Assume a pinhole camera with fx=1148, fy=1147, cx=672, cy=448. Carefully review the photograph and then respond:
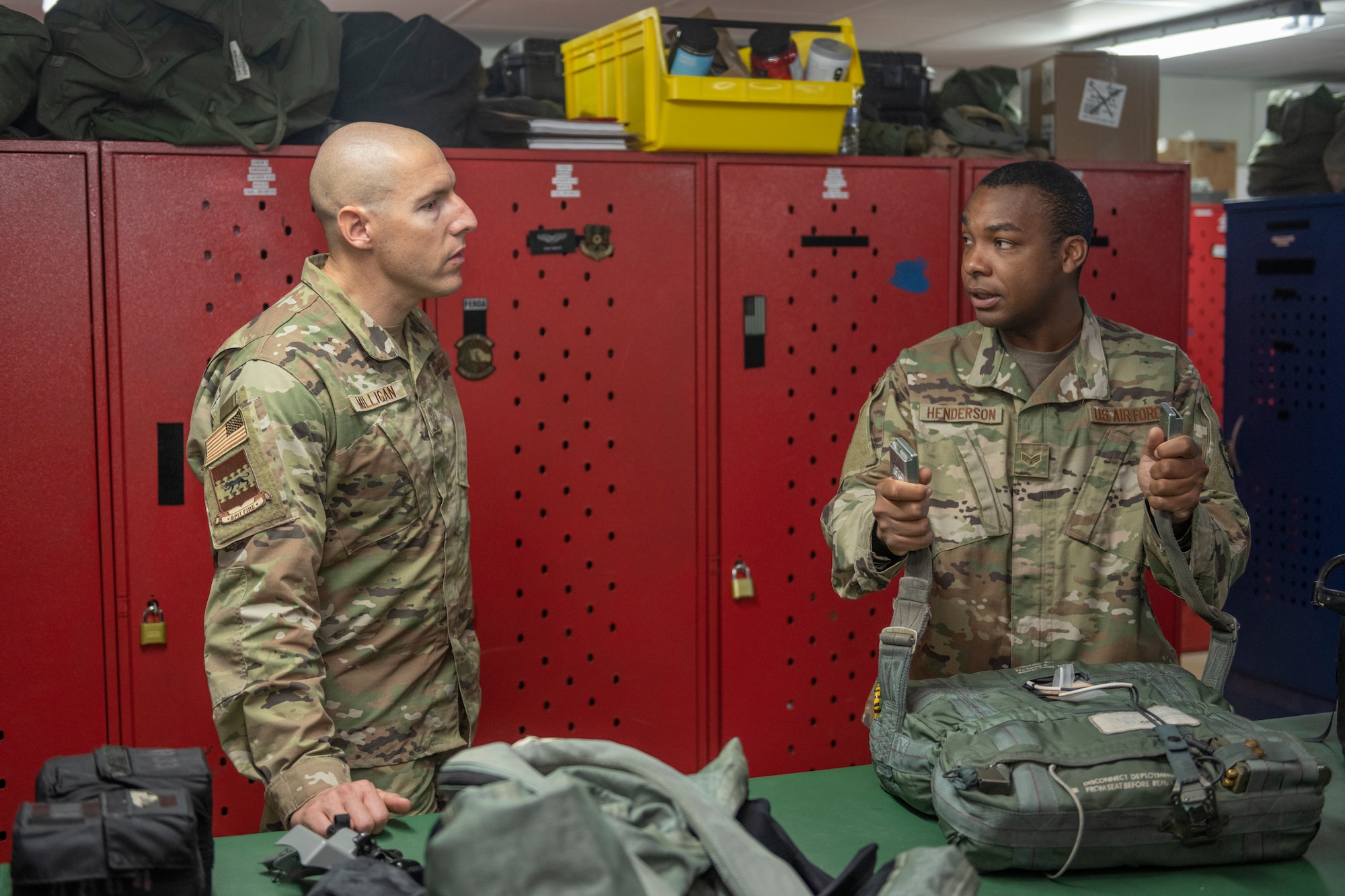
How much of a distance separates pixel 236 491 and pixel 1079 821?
1.24 meters

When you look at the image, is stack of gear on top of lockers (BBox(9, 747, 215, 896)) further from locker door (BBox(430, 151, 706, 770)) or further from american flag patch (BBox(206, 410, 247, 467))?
locker door (BBox(430, 151, 706, 770))

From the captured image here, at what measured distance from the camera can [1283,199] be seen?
3553 mm

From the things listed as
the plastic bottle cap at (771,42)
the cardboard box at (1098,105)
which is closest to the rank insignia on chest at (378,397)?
the plastic bottle cap at (771,42)

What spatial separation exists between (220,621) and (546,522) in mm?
1302

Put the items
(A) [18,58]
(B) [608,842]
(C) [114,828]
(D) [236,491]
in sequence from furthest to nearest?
(A) [18,58]
(D) [236,491]
(C) [114,828]
(B) [608,842]

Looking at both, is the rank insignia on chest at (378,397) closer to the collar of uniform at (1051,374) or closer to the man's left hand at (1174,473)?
the collar of uniform at (1051,374)

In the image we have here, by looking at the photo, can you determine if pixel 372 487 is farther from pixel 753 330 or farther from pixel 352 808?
pixel 753 330

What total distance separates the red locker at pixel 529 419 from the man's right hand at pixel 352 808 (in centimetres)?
131

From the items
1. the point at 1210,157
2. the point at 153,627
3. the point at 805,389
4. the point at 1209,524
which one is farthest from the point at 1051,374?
the point at 1210,157

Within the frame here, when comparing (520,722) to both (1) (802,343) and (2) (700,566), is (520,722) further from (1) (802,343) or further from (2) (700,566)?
(1) (802,343)

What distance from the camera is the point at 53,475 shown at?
2.57 metres

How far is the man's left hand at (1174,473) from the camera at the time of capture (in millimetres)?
1627

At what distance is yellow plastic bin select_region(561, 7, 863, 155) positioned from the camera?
280cm

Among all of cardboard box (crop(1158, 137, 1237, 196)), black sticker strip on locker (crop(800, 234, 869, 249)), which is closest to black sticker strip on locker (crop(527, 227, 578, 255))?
black sticker strip on locker (crop(800, 234, 869, 249))
